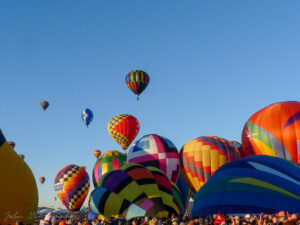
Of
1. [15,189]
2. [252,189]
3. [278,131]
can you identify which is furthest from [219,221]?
[278,131]

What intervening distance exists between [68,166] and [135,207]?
68.5 ft

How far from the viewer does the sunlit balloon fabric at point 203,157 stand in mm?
22688

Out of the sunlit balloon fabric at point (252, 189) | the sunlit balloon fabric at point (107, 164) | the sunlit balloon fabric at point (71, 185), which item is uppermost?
the sunlit balloon fabric at point (252, 189)

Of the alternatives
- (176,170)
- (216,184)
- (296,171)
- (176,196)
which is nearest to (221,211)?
(216,184)

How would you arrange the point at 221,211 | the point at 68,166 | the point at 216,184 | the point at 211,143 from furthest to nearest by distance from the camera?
the point at 68,166, the point at 211,143, the point at 216,184, the point at 221,211

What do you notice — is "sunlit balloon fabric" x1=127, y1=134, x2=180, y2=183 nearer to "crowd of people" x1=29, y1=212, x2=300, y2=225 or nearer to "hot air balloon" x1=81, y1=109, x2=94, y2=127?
"crowd of people" x1=29, y1=212, x2=300, y2=225

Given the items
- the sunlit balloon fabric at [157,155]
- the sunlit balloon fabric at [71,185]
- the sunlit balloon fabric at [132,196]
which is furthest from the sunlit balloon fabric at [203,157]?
the sunlit balloon fabric at [71,185]

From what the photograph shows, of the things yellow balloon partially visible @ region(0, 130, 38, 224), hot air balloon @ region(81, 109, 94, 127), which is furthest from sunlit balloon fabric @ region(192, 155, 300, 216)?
hot air balloon @ region(81, 109, 94, 127)

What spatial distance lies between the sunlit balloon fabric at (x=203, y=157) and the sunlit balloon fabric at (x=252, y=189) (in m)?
7.62

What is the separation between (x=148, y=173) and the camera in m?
17.7

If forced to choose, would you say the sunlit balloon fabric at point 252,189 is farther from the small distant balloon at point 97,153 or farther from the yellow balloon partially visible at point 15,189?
the small distant balloon at point 97,153

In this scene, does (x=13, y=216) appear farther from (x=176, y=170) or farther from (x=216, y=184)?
(x=176, y=170)

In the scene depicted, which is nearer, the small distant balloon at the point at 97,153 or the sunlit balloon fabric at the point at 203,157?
the sunlit balloon fabric at the point at 203,157

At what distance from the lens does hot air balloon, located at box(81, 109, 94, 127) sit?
137 ft
